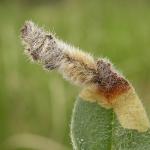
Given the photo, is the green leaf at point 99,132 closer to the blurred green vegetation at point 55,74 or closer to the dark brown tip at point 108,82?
the dark brown tip at point 108,82

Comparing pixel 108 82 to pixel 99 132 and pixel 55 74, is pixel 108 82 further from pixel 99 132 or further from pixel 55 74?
pixel 55 74

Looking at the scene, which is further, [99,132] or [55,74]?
[55,74]

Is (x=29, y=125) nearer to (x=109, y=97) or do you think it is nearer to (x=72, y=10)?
(x=109, y=97)

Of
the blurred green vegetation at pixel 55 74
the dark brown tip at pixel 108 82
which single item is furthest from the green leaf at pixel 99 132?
the blurred green vegetation at pixel 55 74

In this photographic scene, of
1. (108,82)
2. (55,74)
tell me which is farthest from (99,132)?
(55,74)

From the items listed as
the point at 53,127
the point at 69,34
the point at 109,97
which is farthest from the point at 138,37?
A: the point at 109,97
